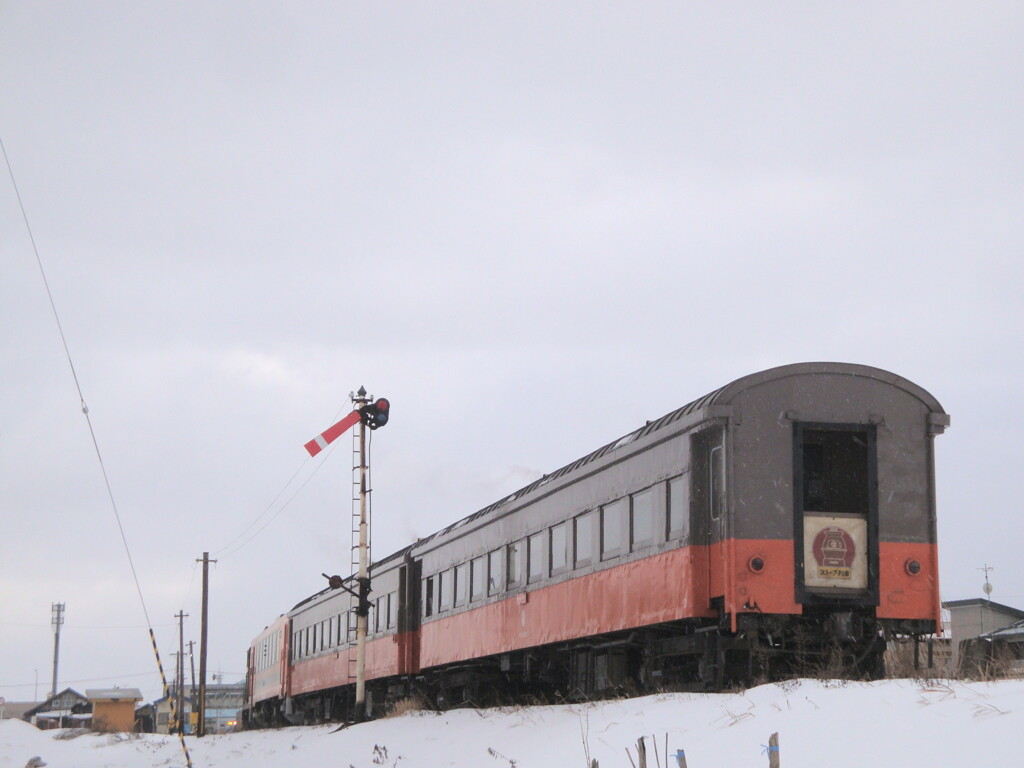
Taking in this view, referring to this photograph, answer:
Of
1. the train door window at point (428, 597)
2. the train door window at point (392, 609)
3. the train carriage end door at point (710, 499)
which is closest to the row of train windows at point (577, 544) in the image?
the train carriage end door at point (710, 499)

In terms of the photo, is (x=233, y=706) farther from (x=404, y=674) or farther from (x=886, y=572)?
(x=886, y=572)

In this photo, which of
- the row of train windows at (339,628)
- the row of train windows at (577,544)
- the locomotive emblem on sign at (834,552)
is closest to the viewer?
the locomotive emblem on sign at (834,552)

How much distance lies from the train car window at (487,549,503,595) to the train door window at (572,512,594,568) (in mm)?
3023

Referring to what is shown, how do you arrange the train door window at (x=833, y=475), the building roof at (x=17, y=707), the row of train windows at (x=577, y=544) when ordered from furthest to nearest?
the building roof at (x=17, y=707) < the train door window at (x=833, y=475) < the row of train windows at (x=577, y=544)

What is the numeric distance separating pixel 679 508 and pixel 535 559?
476 centimetres

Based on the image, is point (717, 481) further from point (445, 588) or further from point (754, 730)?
point (445, 588)

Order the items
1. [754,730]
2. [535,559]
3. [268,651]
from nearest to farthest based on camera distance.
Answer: [754,730], [535,559], [268,651]

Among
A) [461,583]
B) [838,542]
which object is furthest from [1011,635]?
→ [838,542]

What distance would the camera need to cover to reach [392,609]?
24.7 m

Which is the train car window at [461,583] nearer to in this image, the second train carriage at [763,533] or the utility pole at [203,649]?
the second train carriage at [763,533]

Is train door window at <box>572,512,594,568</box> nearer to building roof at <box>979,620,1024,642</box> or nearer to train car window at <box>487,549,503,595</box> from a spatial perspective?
train car window at <box>487,549,503,595</box>

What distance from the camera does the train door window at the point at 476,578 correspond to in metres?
19.4

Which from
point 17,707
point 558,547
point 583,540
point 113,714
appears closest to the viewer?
point 583,540

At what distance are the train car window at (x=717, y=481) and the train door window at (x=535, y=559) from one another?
4.74 meters
